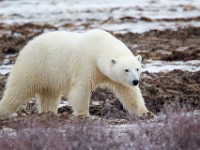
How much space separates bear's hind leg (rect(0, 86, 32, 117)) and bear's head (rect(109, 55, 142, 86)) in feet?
4.19

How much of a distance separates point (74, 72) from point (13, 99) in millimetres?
951

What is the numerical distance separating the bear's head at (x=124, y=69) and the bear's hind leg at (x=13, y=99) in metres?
1.28

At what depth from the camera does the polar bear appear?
24.6 ft

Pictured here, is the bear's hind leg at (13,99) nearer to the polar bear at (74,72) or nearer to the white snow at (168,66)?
the polar bear at (74,72)

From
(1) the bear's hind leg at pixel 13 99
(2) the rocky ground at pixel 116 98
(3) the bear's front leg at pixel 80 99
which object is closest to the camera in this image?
(2) the rocky ground at pixel 116 98

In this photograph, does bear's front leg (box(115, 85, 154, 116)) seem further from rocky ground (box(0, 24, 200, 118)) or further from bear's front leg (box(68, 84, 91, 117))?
bear's front leg (box(68, 84, 91, 117))

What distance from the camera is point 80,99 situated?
7.64m

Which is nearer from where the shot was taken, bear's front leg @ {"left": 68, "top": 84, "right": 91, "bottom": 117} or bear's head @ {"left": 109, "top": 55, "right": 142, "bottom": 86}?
bear's head @ {"left": 109, "top": 55, "right": 142, "bottom": 86}

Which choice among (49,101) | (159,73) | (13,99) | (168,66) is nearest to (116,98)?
(49,101)

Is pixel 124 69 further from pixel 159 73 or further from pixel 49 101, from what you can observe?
pixel 159 73

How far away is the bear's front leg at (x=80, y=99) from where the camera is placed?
300 inches

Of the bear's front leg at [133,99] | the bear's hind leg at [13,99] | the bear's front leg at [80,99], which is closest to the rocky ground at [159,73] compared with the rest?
the bear's front leg at [133,99]

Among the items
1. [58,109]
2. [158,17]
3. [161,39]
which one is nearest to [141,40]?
[161,39]

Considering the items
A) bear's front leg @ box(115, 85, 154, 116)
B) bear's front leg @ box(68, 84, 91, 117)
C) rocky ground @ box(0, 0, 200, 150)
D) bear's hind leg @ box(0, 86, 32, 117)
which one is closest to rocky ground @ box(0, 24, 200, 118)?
rocky ground @ box(0, 0, 200, 150)
